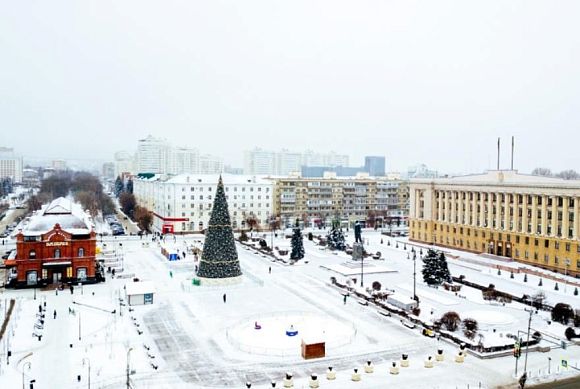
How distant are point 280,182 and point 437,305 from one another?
66.3m

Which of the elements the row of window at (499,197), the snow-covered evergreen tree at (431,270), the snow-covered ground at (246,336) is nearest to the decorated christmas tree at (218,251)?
the snow-covered ground at (246,336)

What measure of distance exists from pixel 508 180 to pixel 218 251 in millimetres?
40334

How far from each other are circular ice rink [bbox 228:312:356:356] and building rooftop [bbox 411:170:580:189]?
35.6 meters

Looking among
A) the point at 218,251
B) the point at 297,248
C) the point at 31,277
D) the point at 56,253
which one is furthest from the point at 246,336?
the point at 297,248

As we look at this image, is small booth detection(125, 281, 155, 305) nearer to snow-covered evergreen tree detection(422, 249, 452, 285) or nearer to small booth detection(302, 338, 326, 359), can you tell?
small booth detection(302, 338, 326, 359)

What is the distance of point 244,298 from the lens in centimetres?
4469

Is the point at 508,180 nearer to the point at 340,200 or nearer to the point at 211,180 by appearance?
the point at 340,200

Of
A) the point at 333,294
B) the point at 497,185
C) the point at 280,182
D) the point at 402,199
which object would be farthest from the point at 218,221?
the point at 402,199

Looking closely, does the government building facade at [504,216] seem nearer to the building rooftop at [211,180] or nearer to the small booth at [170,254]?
the building rooftop at [211,180]

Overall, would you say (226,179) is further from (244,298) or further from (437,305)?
(437,305)

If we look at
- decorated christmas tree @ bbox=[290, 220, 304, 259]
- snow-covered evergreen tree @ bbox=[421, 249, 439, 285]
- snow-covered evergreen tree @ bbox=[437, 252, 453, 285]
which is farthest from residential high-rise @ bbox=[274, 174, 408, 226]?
snow-covered evergreen tree @ bbox=[437, 252, 453, 285]

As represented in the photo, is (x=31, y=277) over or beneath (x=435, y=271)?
beneath

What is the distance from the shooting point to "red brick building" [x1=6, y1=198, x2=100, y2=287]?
48.2 m

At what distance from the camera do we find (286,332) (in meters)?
34.0
